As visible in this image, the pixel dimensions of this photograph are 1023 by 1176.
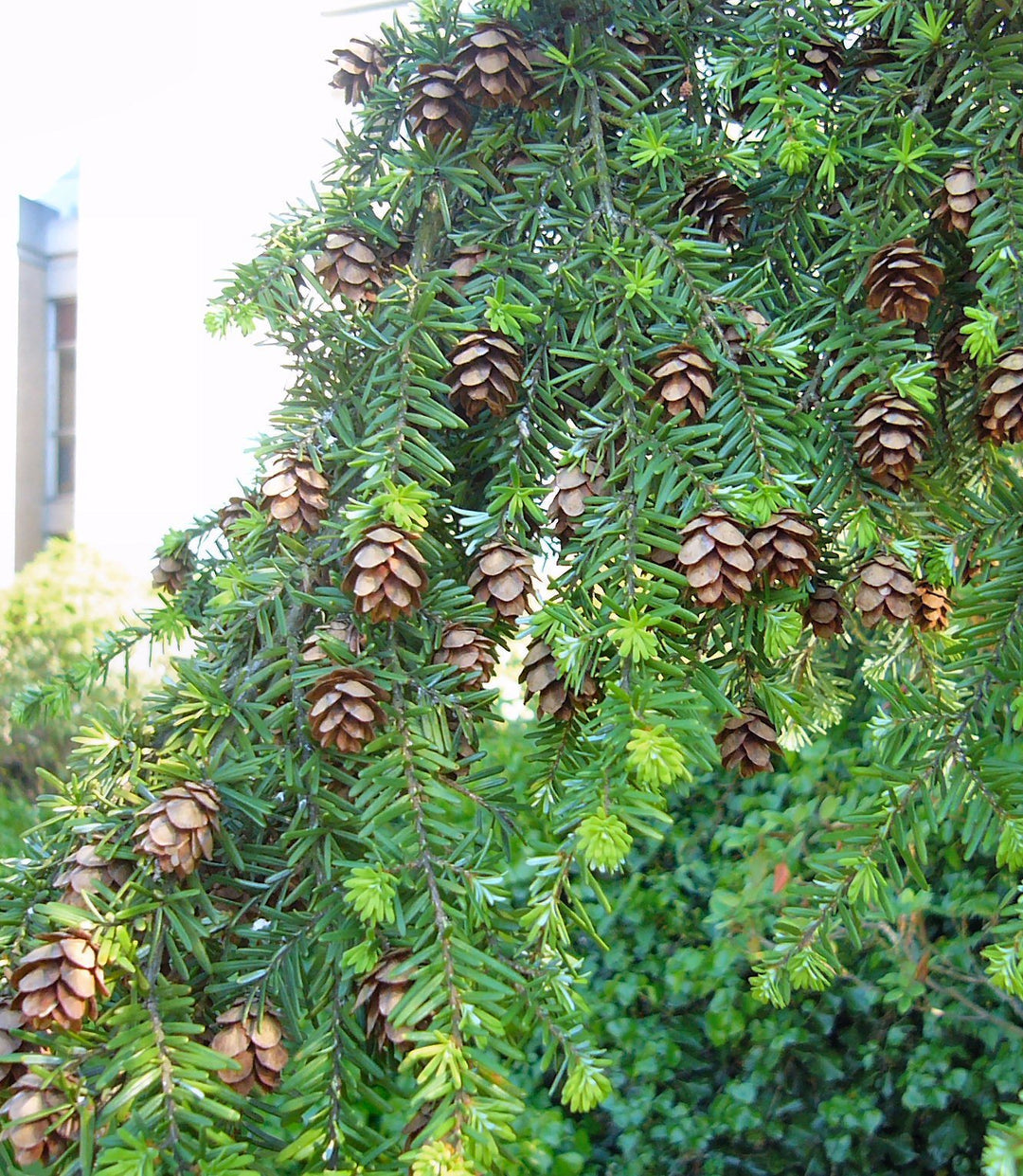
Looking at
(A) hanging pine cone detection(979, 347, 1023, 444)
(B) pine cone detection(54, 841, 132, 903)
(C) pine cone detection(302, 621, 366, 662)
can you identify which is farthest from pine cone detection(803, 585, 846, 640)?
(B) pine cone detection(54, 841, 132, 903)

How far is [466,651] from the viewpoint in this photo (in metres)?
0.47

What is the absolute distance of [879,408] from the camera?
1.54 ft

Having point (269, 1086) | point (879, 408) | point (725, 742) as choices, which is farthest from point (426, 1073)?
point (879, 408)

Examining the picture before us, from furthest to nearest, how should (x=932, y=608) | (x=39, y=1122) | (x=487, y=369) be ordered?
(x=932, y=608) → (x=487, y=369) → (x=39, y=1122)

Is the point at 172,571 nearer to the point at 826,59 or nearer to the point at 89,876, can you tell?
the point at 89,876

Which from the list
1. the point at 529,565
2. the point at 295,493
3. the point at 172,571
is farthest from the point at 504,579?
the point at 172,571

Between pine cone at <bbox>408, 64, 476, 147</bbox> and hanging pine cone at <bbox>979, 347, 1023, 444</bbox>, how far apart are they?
0.31m

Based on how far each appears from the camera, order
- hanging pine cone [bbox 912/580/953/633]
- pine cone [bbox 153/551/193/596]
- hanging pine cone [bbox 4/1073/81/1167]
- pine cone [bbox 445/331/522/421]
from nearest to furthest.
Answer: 1. hanging pine cone [bbox 4/1073/81/1167]
2. pine cone [bbox 445/331/522/421]
3. hanging pine cone [bbox 912/580/953/633]
4. pine cone [bbox 153/551/193/596]

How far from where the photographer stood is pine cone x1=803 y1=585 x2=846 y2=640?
509 millimetres

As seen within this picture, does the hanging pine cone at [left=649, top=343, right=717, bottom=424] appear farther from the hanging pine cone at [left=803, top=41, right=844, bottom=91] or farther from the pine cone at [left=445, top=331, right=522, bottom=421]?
the hanging pine cone at [left=803, top=41, right=844, bottom=91]

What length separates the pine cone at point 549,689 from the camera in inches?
18.4

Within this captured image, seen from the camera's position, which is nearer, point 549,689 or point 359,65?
point 549,689

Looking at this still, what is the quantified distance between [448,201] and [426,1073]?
1.45ft

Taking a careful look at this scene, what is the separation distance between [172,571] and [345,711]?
1.13ft
